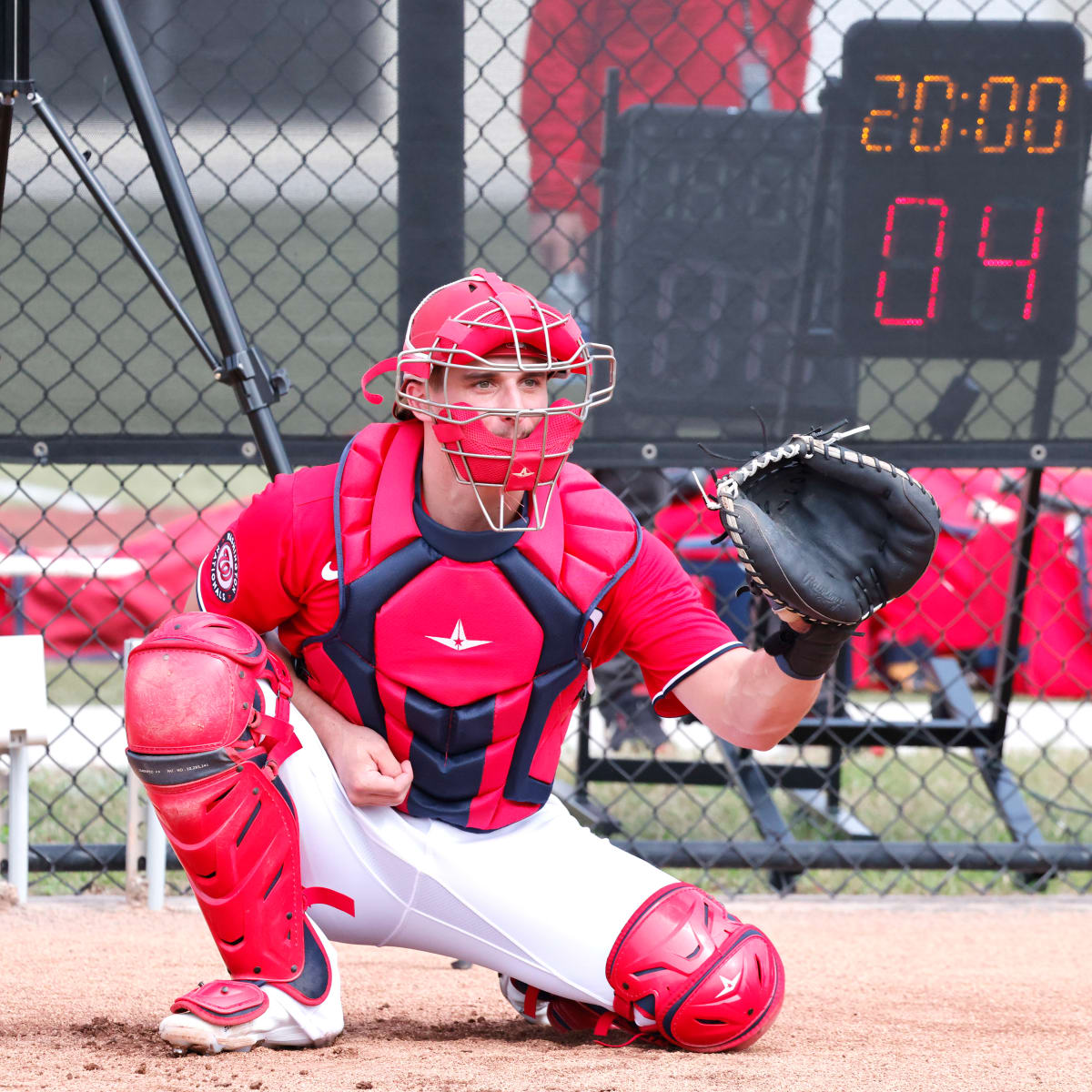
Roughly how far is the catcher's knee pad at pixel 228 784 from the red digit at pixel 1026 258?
6.61 feet

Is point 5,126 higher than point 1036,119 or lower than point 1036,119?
lower

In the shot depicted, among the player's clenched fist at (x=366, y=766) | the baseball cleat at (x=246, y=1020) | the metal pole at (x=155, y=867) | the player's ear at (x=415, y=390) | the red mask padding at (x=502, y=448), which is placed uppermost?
the player's ear at (x=415, y=390)

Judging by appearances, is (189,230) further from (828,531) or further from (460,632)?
(828,531)

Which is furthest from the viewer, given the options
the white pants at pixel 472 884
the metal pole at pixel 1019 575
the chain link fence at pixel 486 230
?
the metal pole at pixel 1019 575

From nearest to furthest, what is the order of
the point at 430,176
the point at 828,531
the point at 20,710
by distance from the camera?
1. the point at 828,531
2. the point at 20,710
3. the point at 430,176

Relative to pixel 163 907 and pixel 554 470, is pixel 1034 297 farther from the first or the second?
pixel 163 907

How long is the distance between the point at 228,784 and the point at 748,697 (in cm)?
78

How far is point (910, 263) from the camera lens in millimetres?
3268

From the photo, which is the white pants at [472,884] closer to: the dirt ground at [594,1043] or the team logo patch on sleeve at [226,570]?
the dirt ground at [594,1043]

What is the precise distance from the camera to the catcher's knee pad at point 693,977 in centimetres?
209

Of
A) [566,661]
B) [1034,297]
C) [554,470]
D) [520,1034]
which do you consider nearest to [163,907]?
[520,1034]

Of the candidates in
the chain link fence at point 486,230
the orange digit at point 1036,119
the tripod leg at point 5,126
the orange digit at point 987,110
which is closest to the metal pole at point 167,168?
the tripod leg at point 5,126

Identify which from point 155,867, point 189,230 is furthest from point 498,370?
point 155,867

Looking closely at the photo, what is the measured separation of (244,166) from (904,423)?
1.66 metres
